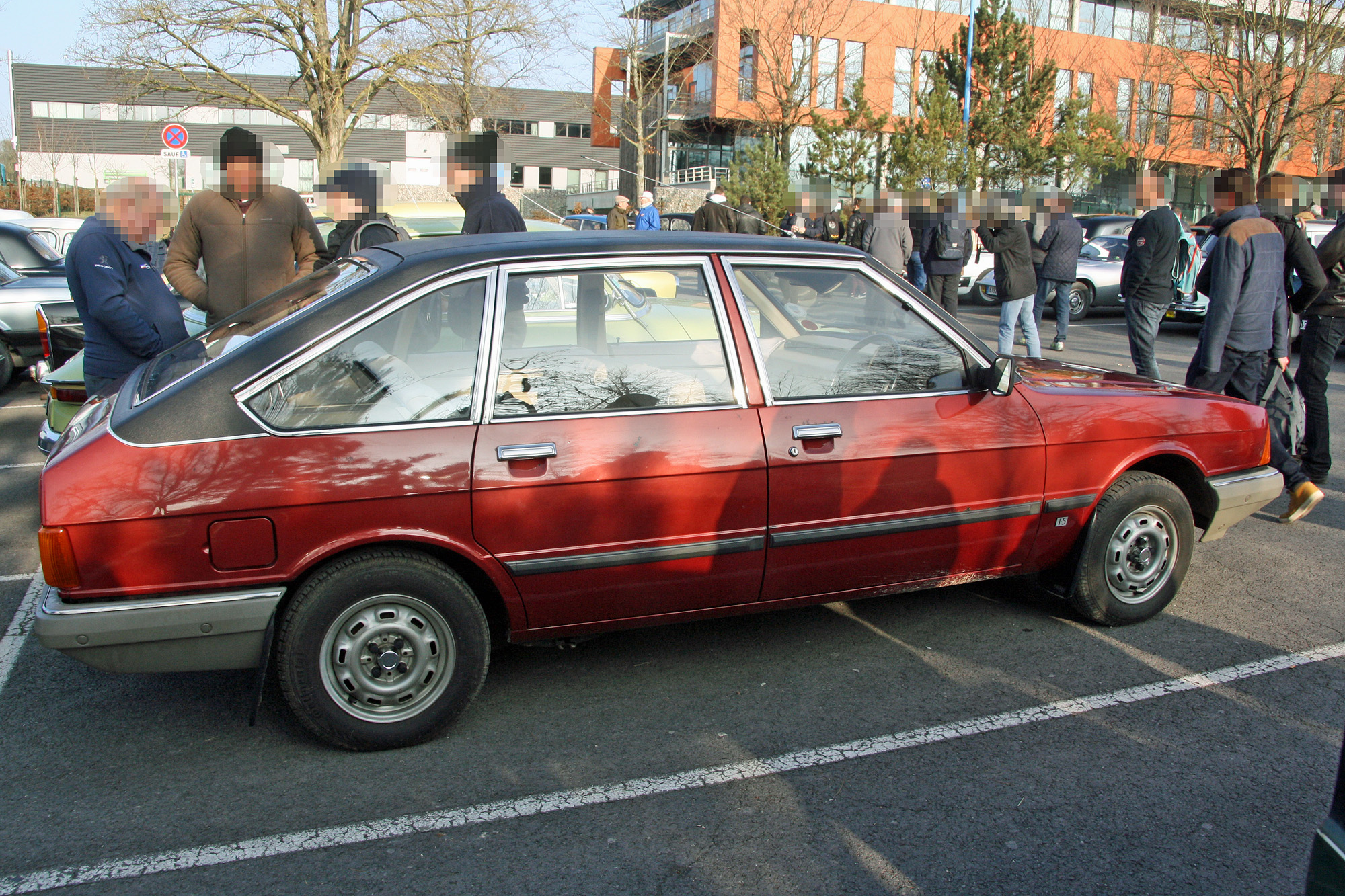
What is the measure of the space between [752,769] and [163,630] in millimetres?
1876

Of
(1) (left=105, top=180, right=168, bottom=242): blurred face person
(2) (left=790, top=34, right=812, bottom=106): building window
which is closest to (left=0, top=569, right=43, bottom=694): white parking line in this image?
(1) (left=105, top=180, right=168, bottom=242): blurred face person

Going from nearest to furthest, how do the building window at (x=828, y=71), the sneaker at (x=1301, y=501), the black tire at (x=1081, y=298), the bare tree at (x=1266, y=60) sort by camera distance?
1. the sneaker at (x=1301, y=501)
2. the black tire at (x=1081, y=298)
3. the bare tree at (x=1266, y=60)
4. the building window at (x=828, y=71)

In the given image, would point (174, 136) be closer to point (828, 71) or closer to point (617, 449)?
point (617, 449)

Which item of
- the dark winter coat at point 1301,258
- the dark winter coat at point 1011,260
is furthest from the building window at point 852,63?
the dark winter coat at point 1301,258

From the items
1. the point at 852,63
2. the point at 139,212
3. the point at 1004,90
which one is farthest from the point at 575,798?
the point at 852,63

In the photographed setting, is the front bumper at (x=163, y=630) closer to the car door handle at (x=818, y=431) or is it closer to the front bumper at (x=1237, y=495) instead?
the car door handle at (x=818, y=431)

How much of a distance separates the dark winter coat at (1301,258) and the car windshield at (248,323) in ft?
17.5

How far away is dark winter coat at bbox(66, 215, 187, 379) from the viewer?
4844 mm

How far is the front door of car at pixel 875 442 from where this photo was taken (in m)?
3.64

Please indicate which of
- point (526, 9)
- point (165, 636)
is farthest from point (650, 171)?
point (165, 636)

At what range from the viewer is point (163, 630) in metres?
3.02

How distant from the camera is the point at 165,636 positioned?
3025 millimetres

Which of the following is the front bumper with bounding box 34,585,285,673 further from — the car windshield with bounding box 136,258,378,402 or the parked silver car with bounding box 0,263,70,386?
the parked silver car with bounding box 0,263,70,386

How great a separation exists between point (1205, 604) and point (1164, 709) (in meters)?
1.26
